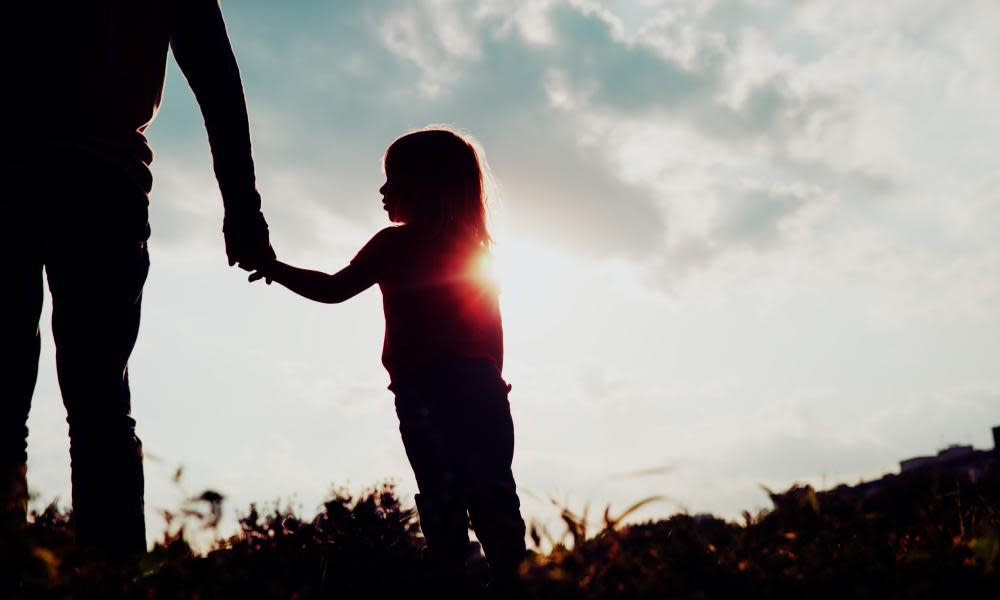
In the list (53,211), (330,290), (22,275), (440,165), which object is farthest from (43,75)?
(440,165)

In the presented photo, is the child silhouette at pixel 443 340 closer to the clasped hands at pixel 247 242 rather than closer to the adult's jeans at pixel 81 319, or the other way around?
the clasped hands at pixel 247 242

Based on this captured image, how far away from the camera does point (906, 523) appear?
2.94 metres

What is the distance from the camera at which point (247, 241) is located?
400cm

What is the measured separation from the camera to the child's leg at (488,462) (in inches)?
147

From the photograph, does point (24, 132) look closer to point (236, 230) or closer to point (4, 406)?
point (4, 406)

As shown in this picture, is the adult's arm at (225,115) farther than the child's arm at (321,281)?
No

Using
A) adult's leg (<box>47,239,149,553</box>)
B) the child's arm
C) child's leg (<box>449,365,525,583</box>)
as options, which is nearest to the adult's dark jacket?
adult's leg (<box>47,239,149,553</box>)

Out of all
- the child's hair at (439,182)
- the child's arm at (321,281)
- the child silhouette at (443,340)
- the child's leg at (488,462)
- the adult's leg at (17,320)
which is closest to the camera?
the adult's leg at (17,320)

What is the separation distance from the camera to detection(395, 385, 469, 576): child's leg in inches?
149

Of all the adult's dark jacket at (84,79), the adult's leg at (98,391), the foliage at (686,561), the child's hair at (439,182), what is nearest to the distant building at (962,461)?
the foliage at (686,561)

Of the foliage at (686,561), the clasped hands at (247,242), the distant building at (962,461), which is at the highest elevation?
the clasped hands at (247,242)

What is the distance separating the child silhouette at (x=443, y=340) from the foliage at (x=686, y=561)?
51 centimetres

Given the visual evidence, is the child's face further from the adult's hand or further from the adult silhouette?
the adult silhouette

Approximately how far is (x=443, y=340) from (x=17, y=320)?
1.84 metres
